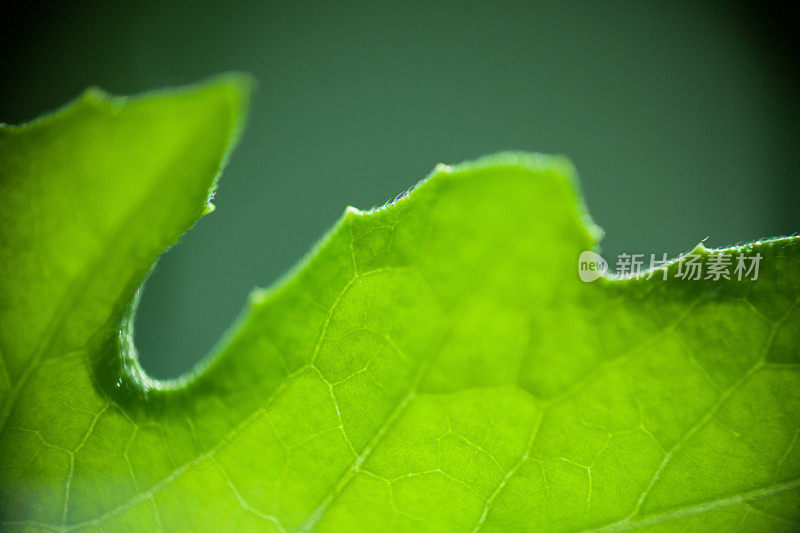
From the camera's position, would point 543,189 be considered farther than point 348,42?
No

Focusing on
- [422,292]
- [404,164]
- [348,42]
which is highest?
[422,292]

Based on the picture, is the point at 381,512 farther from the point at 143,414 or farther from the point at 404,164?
the point at 404,164

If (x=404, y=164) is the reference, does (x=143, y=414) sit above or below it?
above

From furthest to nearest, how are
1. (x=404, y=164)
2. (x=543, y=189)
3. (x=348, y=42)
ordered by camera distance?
(x=348, y=42) → (x=404, y=164) → (x=543, y=189)

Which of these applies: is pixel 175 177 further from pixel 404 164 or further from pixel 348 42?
pixel 348 42

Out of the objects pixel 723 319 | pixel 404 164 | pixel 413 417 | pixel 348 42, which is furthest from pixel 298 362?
pixel 348 42

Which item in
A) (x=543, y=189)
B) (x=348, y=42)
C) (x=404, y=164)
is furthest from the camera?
(x=348, y=42)
